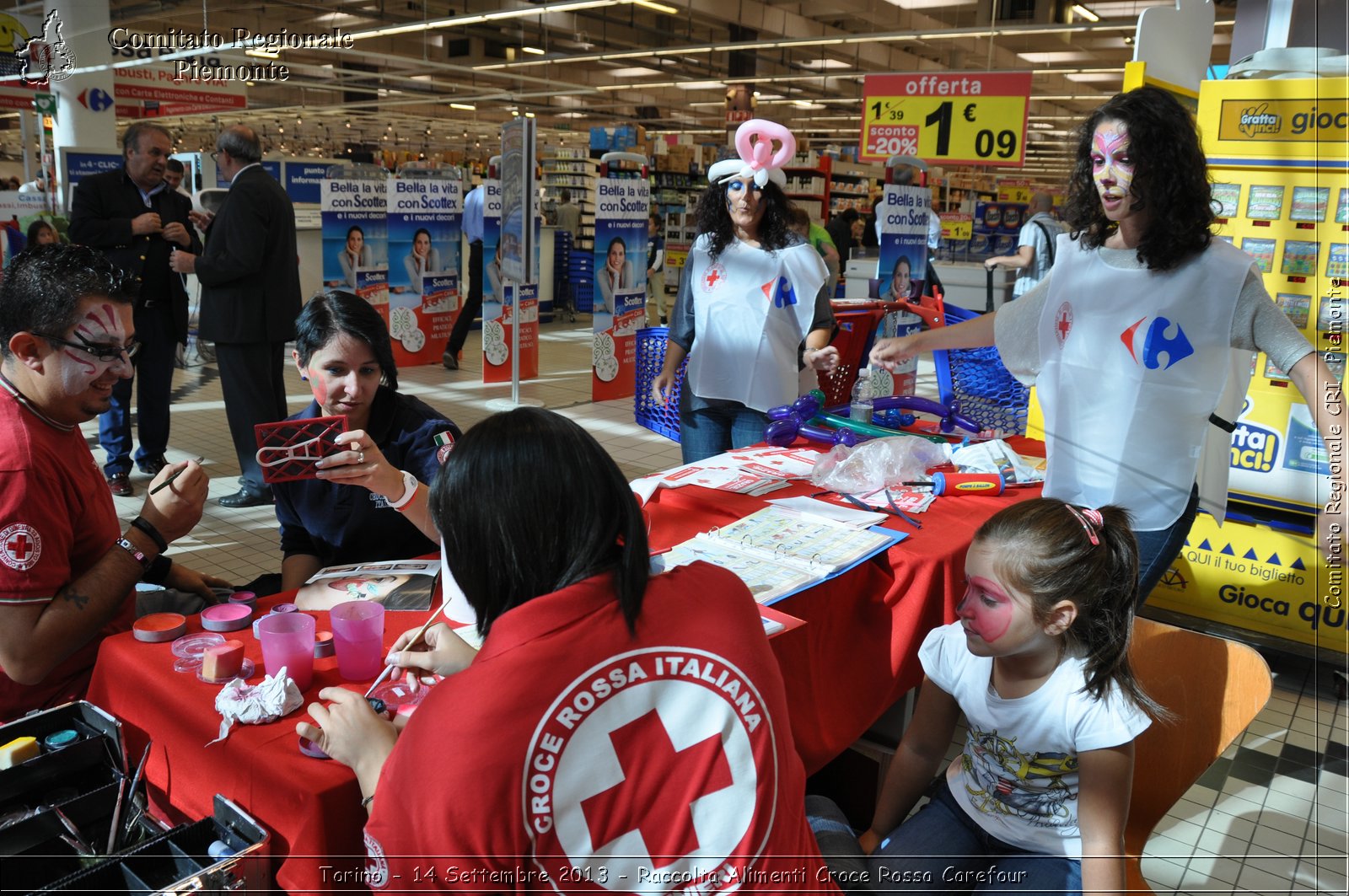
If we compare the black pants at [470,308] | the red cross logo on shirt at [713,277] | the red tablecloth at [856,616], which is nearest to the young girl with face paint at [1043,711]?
the red tablecloth at [856,616]

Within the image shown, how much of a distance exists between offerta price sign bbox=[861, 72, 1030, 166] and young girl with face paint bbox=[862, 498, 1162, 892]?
744cm

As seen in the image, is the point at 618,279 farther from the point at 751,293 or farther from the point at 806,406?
the point at 806,406

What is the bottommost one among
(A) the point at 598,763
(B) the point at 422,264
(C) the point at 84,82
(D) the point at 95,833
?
(D) the point at 95,833

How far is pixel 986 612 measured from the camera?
1.71 meters

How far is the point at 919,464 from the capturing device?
2928 mm

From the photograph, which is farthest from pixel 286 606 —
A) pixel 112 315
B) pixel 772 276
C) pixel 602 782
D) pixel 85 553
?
pixel 772 276

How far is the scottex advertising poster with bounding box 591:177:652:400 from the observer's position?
809 cm

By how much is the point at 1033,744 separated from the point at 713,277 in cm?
219

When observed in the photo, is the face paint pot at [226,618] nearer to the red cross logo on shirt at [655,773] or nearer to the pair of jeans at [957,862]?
the red cross logo on shirt at [655,773]

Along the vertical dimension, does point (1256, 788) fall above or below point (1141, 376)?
below

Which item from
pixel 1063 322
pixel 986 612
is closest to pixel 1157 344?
pixel 1063 322

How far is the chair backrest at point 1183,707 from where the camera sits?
5.82 feet

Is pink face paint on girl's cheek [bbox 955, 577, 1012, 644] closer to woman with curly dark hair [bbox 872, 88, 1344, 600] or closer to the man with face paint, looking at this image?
woman with curly dark hair [bbox 872, 88, 1344, 600]

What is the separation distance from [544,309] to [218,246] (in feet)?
28.4
